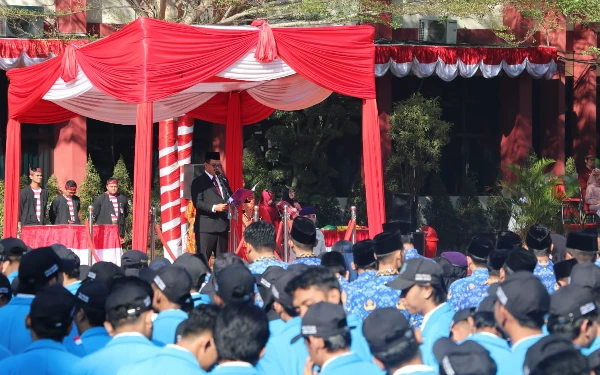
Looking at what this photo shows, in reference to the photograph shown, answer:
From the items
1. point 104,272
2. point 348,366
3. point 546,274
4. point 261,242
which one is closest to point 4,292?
point 104,272

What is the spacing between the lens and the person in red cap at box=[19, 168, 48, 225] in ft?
50.8

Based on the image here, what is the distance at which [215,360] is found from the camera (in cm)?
434

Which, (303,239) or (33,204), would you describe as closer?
(303,239)

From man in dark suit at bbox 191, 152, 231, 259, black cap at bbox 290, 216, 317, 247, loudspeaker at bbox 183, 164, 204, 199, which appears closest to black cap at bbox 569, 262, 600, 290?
black cap at bbox 290, 216, 317, 247

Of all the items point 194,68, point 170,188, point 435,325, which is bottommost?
point 435,325

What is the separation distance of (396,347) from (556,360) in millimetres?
654

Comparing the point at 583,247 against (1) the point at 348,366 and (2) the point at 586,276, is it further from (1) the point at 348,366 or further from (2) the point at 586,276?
(1) the point at 348,366

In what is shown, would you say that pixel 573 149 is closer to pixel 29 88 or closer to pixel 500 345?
pixel 29 88

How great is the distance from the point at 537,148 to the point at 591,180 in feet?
12.4

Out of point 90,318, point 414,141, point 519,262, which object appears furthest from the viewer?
point 414,141

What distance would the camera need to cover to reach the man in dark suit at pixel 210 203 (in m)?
12.7

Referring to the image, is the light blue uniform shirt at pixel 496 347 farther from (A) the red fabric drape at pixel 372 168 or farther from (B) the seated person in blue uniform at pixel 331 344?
(A) the red fabric drape at pixel 372 168

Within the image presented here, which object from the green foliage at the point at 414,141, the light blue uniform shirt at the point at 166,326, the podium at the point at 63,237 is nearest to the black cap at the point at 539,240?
the light blue uniform shirt at the point at 166,326

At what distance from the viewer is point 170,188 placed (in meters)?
15.7
